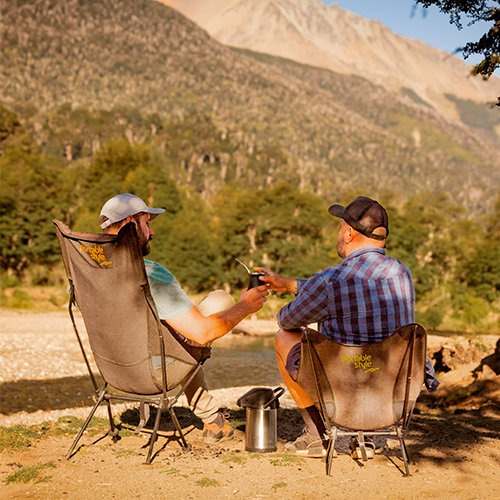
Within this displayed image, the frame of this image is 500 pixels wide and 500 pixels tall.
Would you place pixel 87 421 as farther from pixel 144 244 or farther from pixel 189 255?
pixel 189 255

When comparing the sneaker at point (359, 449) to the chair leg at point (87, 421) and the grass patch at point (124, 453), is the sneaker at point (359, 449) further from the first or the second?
the chair leg at point (87, 421)

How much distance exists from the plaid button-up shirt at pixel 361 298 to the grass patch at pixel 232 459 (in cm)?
110

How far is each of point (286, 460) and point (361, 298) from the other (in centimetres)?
125

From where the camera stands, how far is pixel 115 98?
562 feet

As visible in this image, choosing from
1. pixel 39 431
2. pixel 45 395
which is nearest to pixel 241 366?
pixel 45 395

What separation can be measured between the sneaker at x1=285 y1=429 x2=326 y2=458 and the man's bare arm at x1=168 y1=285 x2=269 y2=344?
0.97m

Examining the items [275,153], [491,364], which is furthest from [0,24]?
[491,364]

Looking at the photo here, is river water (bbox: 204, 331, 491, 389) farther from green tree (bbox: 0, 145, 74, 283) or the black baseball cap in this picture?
green tree (bbox: 0, 145, 74, 283)

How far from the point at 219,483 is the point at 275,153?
457 ft

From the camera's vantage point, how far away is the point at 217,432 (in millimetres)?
4484

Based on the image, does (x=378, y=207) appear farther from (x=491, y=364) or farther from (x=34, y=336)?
(x=34, y=336)

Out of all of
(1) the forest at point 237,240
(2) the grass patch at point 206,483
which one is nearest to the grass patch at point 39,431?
(2) the grass patch at point 206,483

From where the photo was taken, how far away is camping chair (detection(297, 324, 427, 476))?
3.37 metres

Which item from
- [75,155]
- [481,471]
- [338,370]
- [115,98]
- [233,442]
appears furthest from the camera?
[115,98]
